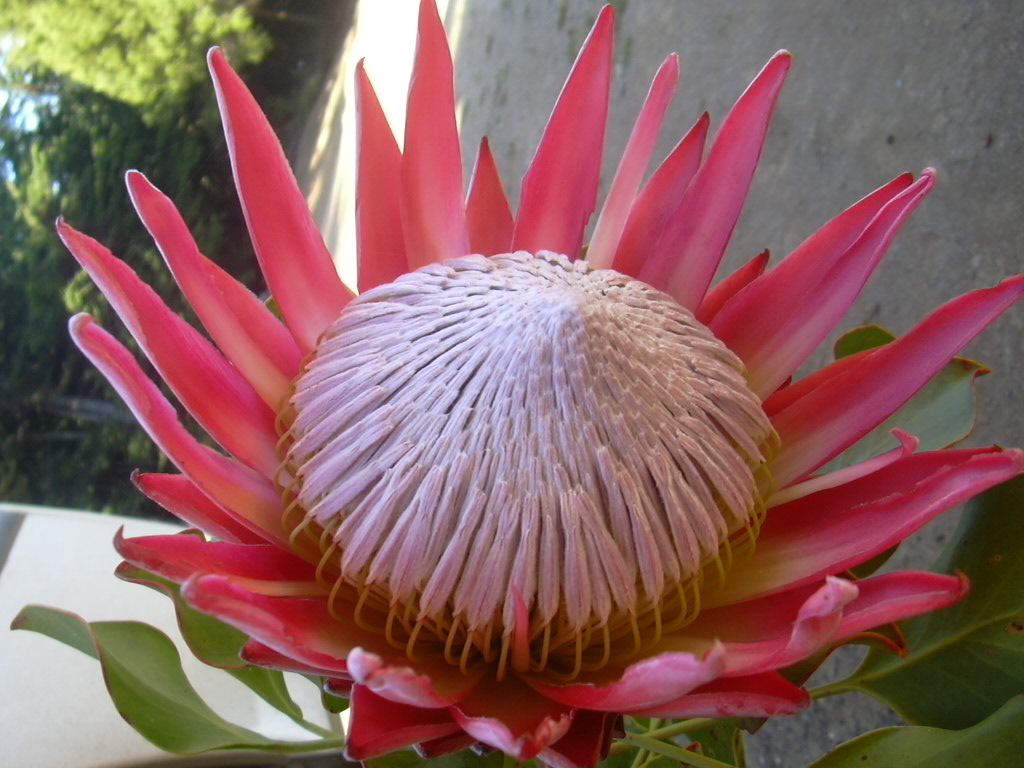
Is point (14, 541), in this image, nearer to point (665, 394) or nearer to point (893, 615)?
point (665, 394)

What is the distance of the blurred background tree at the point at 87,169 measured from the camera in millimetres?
1234

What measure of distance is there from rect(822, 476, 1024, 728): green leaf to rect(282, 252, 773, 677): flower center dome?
21 centimetres

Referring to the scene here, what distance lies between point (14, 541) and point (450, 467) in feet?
3.28

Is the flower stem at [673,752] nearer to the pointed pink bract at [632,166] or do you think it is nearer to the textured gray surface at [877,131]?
the pointed pink bract at [632,166]

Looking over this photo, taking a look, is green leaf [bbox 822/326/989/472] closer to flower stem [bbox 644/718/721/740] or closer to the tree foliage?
flower stem [bbox 644/718/721/740]

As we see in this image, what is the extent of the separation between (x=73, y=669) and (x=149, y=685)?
1.53 ft

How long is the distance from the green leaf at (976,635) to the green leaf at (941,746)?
0.04 metres

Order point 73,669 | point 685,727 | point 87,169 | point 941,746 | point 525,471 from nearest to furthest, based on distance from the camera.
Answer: point 525,471 < point 941,746 < point 685,727 < point 73,669 < point 87,169

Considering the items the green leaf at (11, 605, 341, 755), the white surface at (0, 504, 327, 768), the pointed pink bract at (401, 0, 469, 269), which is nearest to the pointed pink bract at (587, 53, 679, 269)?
the pointed pink bract at (401, 0, 469, 269)

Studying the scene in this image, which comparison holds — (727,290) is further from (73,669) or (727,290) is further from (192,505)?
(73,669)

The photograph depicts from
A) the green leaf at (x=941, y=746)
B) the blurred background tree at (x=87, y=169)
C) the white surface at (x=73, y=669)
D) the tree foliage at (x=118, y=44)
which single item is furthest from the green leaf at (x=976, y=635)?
the tree foliage at (x=118, y=44)

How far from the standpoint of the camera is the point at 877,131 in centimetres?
131

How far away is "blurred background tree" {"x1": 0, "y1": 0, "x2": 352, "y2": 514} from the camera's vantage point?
1.23 m

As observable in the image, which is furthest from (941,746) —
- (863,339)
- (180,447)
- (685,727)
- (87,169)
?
(87,169)
